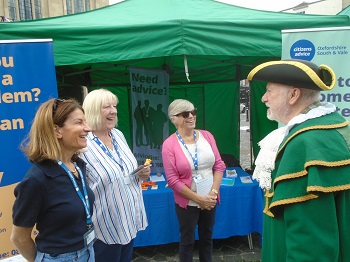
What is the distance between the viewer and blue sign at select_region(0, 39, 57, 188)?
2301mm

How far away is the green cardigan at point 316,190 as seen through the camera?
1.05 meters

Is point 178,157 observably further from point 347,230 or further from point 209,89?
point 209,89

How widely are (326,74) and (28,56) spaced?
2.15m

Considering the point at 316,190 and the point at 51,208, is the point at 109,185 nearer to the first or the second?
the point at 51,208

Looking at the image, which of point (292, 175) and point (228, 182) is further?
point (228, 182)

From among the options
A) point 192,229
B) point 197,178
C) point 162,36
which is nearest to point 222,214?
point 192,229

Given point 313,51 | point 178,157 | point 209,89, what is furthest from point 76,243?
point 209,89

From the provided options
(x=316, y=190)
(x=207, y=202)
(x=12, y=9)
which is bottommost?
(x=207, y=202)

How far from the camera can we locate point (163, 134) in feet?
14.2

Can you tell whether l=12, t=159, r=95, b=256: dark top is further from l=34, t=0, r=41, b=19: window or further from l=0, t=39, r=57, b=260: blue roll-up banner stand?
l=34, t=0, r=41, b=19: window

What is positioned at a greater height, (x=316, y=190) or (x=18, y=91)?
(x=18, y=91)

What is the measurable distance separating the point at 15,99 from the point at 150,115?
2275 millimetres

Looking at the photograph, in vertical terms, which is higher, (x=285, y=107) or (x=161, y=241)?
(x=285, y=107)

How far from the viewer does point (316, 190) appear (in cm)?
103
